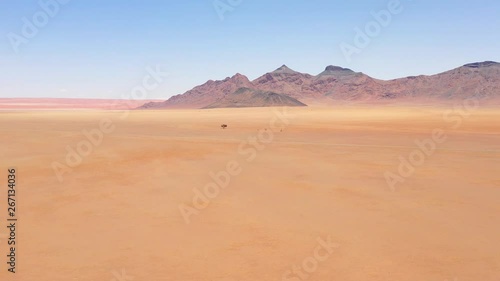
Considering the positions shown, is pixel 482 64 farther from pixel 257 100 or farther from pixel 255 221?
pixel 255 221

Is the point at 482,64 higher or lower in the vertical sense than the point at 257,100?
higher

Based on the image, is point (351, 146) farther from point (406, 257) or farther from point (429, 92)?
point (429, 92)

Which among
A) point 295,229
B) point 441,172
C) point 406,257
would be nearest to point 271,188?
point 295,229

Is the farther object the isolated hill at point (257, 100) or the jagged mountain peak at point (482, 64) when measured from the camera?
the jagged mountain peak at point (482, 64)

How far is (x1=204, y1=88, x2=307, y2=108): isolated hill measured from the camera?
502ft

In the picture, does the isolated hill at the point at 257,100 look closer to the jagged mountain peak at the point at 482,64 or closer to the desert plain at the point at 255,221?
the jagged mountain peak at the point at 482,64

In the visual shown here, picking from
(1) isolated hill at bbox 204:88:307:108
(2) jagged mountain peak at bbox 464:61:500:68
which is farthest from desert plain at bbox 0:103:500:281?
(2) jagged mountain peak at bbox 464:61:500:68

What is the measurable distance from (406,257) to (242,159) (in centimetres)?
1036

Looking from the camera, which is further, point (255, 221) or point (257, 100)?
point (257, 100)

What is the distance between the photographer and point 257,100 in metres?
157

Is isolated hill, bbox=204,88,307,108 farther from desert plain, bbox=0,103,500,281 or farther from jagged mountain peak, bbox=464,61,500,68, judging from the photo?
desert plain, bbox=0,103,500,281

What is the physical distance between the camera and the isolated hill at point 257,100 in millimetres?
152875

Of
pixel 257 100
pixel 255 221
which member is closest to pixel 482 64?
pixel 257 100

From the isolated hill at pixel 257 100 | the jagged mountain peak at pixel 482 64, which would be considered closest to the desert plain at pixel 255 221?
the isolated hill at pixel 257 100
